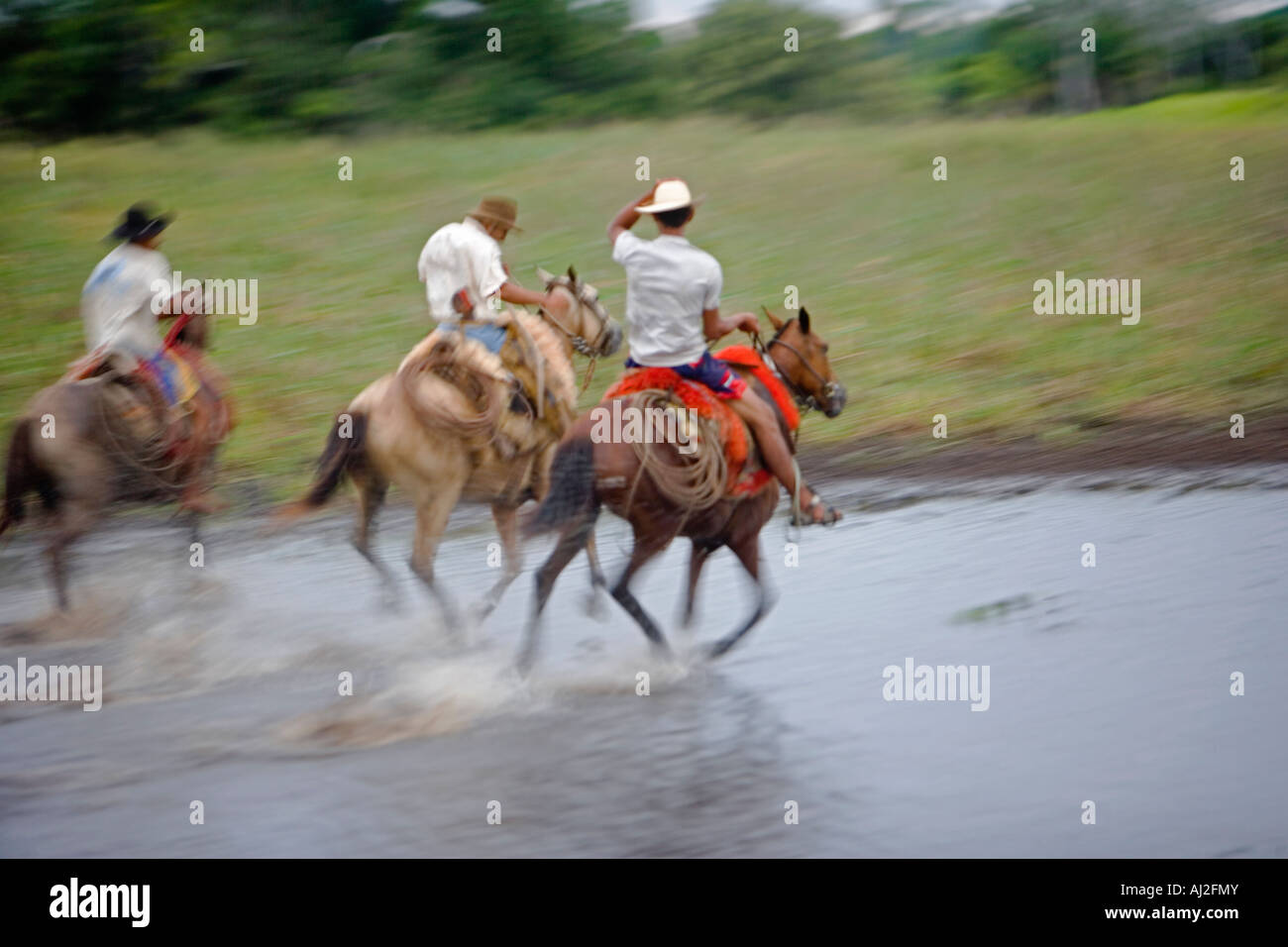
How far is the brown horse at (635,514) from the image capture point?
24.7 ft

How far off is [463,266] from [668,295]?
62.7 inches

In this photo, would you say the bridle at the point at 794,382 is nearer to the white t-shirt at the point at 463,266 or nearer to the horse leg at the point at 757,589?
the horse leg at the point at 757,589

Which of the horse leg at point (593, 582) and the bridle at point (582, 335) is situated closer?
the horse leg at point (593, 582)

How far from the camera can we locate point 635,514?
764 cm

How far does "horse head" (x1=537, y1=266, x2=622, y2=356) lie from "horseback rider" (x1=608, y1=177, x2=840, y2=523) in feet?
4.07

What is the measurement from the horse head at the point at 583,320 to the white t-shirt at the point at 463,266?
1.50 ft

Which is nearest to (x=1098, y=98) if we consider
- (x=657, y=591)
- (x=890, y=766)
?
(x=657, y=591)

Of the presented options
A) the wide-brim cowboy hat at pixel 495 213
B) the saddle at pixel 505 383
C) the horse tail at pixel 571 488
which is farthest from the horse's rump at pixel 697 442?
the wide-brim cowboy hat at pixel 495 213

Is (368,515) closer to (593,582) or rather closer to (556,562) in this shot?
(593,582)

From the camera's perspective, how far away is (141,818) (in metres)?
6.27

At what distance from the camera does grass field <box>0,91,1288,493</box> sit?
14.6 m

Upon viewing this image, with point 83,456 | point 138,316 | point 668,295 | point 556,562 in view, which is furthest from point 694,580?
point 138,316
